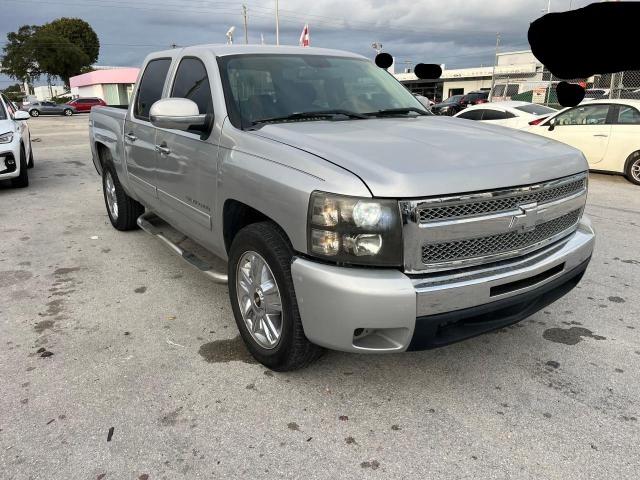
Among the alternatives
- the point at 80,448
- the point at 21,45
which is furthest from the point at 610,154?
the point at 21,45

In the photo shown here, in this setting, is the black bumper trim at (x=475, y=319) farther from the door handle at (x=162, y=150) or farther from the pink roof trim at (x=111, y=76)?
the pink roof trim at (x=111, y=76)

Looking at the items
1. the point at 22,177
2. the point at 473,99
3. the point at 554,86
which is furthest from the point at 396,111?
the point at 473,99

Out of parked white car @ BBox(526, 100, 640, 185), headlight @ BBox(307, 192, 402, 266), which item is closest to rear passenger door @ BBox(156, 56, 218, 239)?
headlight @ BBox(307, 192, 402, 266)

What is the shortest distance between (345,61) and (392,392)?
8.54 feet

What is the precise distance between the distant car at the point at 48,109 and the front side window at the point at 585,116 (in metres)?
41.5

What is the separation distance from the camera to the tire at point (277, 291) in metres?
2.55

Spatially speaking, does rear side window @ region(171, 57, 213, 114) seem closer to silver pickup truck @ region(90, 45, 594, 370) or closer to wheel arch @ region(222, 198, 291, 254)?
silver pickup truck @ region(90, 45, 594, 370)

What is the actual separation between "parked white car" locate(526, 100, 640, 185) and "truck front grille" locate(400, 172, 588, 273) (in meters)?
7.47

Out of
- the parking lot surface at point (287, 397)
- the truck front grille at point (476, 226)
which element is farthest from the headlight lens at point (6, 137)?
the truck front grille at point (476, 226)

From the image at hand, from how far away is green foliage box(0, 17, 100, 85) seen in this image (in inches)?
2670

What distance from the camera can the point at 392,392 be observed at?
110 inches

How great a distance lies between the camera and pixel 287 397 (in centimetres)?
273

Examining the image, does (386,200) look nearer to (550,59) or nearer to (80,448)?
(550,59)

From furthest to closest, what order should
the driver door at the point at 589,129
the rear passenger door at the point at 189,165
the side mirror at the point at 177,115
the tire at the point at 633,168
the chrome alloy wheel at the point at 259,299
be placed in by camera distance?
the driver door at the point at 589,129 → the tire at the point at 633,168 → the rear passenger door at the point at 189,165 → the side mirror at the point at 177,115 → the chrome alloy wheel at the point at 259,299
